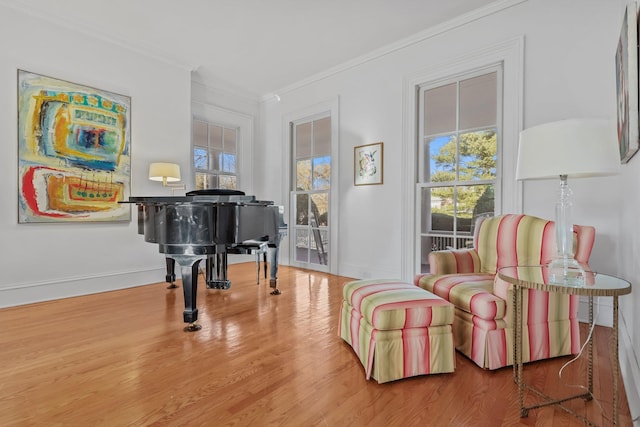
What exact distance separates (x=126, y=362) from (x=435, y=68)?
12.8 feet

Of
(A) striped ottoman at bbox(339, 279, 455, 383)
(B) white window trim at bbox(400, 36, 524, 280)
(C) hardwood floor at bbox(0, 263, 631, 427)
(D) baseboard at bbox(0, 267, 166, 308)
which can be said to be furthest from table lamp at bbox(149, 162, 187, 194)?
(A) striped ottoman at bbox(339, 279, 455, 383)

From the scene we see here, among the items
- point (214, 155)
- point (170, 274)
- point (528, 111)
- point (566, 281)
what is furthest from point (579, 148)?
point (214, 155)

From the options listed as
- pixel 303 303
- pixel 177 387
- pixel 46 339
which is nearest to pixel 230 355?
pixel 177 387

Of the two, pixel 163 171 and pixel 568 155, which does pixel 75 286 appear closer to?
pixel 163 171

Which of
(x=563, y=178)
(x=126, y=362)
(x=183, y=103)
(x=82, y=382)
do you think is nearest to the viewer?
(x=563, y=178)

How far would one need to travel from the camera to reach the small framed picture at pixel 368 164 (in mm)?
4148

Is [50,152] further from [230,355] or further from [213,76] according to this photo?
[230,355]

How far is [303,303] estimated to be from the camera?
3.23m

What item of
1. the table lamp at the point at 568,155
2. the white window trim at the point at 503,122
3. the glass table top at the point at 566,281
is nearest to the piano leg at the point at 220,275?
the white window trim at the point at 503,122

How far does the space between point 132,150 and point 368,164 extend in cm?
292

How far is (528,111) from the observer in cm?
300

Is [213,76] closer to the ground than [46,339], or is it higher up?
higher up

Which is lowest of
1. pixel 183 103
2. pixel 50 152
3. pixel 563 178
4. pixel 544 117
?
pixel 563 178

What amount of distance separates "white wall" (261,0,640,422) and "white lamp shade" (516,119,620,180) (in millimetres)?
244
